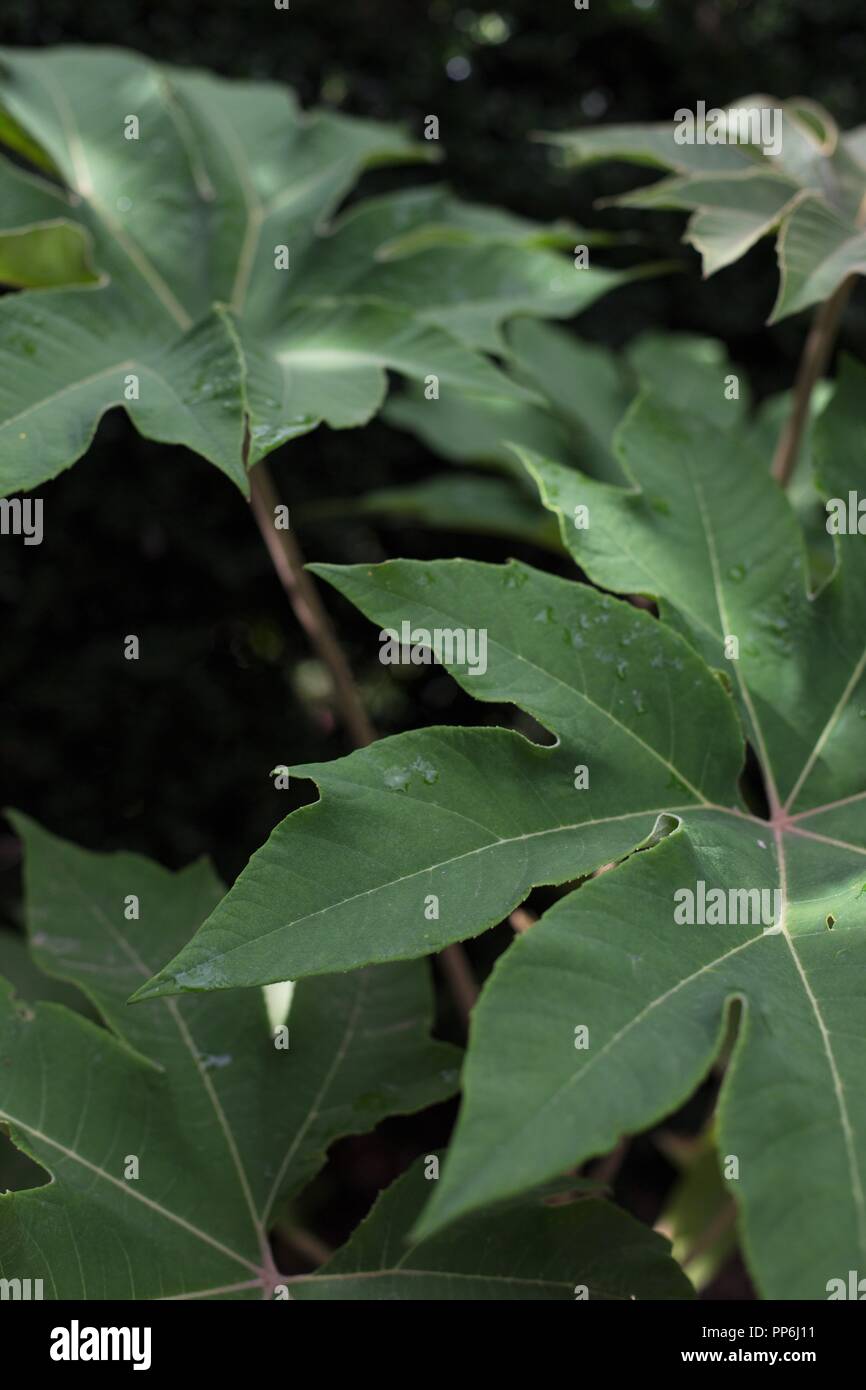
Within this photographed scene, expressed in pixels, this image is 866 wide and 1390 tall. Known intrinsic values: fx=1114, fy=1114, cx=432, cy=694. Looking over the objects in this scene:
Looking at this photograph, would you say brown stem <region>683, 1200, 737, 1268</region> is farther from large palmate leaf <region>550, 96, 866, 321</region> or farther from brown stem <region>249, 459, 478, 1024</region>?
large palmate leaf <region>550, 96, 866, 321</region>

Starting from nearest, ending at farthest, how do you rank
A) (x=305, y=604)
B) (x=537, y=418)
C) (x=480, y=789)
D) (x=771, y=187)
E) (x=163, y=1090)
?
1. (x=480, y=789)
2. (x=163, y=1090)
3. (x=771, y=187)
4. (x=305, y=604)
5. (x=537, y=418)

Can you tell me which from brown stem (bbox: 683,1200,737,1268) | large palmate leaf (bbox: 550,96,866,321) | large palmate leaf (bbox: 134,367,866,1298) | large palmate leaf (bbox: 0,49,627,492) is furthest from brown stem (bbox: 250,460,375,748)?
brown stem (bbox: 683,1200,737,1268)

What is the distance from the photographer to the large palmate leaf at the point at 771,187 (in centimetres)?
114

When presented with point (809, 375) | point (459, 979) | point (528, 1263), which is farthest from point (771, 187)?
point (528, 1263)

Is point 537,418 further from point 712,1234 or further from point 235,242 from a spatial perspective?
point 712,1234

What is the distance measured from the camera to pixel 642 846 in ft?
3.13

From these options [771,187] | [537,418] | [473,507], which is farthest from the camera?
[537,418]

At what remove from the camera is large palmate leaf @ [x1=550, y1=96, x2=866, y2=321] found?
1139 mm

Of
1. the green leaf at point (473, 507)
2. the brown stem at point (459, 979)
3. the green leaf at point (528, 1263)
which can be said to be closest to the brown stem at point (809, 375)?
the green leaf at point (473, 507)

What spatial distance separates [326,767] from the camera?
87 cm

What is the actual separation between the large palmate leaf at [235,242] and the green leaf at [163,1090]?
0.57 metres

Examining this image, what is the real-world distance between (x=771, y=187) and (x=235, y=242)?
0.70m

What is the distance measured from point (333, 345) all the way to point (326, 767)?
629 mm
